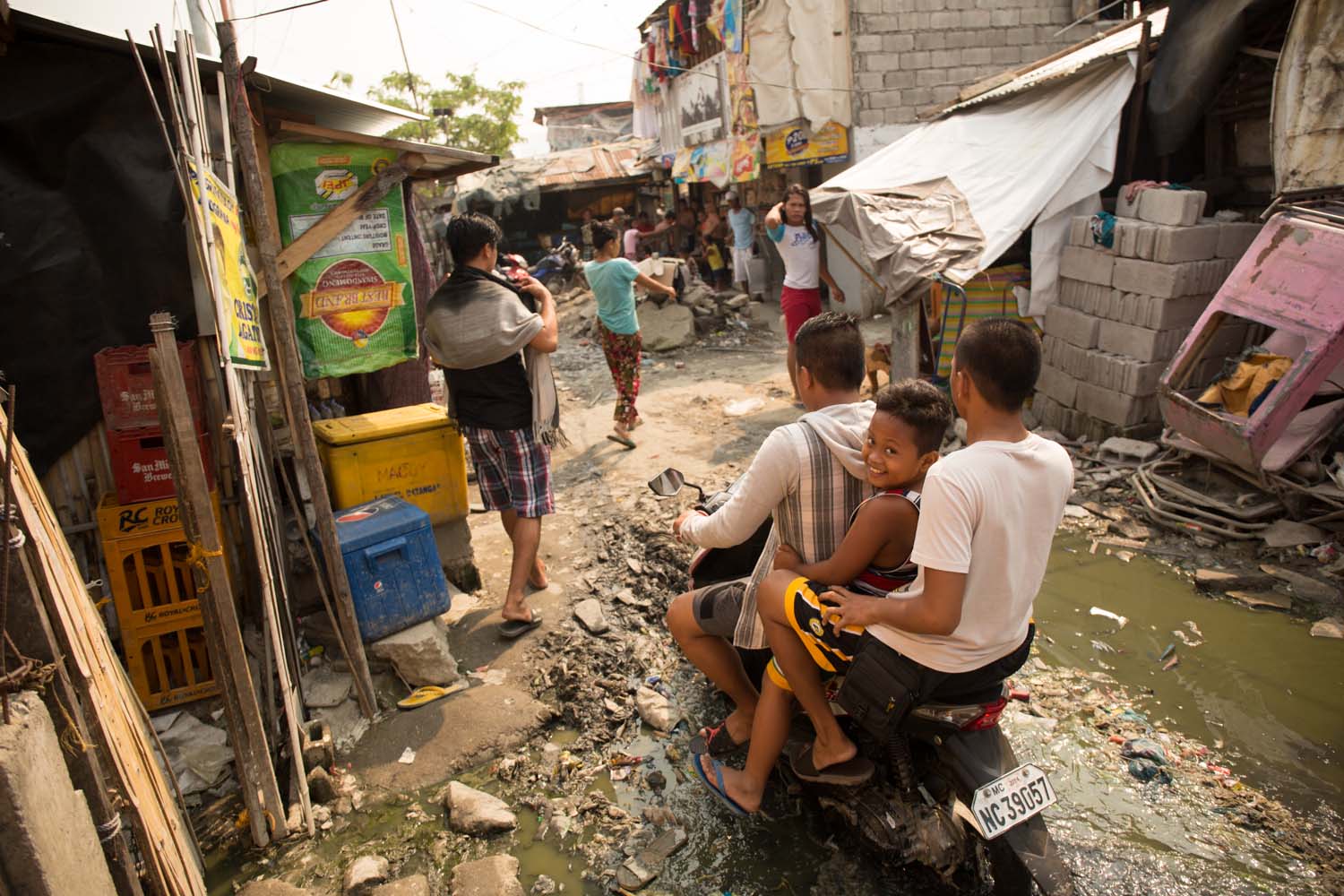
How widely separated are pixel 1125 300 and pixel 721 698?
184 inches

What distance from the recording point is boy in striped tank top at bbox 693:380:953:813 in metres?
2.30

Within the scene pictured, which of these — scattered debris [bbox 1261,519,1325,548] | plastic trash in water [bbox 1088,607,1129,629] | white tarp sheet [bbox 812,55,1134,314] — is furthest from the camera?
white tarp sheet [bbox 812,55,1134,314]

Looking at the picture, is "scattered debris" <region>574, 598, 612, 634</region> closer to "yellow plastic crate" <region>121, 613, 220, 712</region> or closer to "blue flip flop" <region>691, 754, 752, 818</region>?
"blue flip flop" <region>691, 754, 752, 818</region>

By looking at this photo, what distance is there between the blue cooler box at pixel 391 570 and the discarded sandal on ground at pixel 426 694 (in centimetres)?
31

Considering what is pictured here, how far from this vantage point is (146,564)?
357 centimetres

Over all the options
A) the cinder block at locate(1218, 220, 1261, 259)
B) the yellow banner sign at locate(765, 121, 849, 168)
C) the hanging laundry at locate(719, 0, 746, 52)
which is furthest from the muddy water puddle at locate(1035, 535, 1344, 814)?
the hanging laundry at locate(719, 0, 746, 52)

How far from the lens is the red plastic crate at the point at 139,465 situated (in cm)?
351

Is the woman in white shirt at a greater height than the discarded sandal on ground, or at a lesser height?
greater

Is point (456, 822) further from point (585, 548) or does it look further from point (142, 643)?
point (585, 548)

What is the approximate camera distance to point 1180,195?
5.70 metres

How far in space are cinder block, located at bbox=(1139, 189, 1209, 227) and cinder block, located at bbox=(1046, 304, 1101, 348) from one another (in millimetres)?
875

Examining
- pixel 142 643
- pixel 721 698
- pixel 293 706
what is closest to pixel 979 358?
pixel 721 698

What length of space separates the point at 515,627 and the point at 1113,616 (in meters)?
3.24

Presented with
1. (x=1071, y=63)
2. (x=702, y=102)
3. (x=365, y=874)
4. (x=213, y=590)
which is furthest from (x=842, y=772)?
(x=702, y=102)
